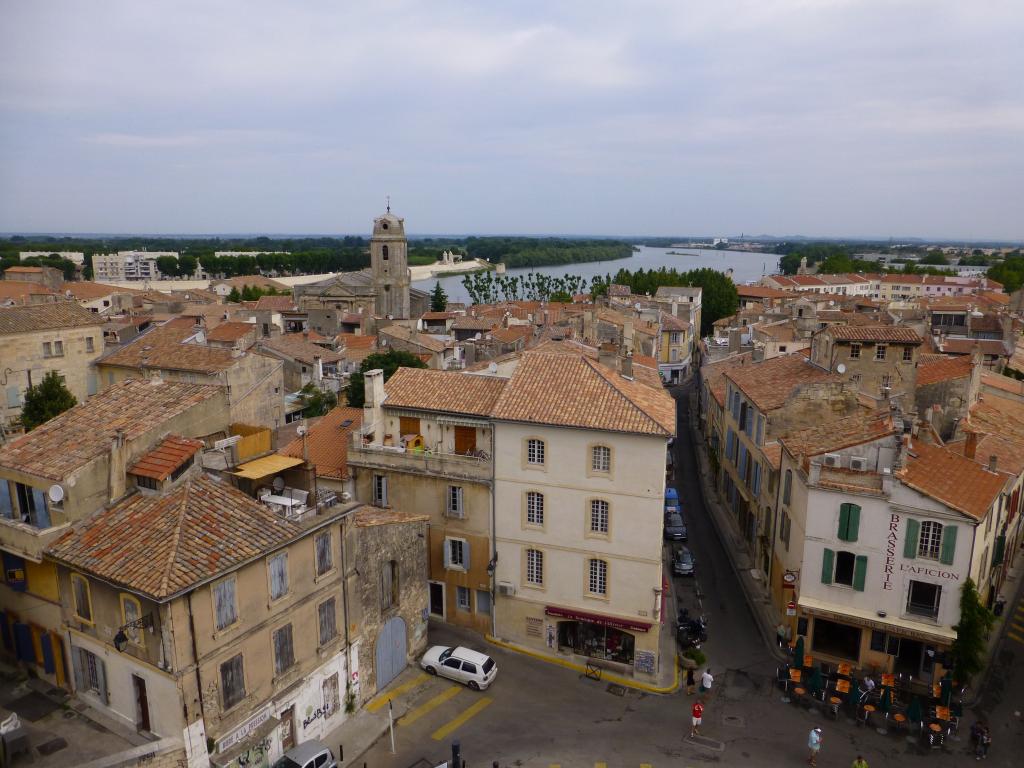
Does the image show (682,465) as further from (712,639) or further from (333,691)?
(333,691)

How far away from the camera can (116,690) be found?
21.0 m

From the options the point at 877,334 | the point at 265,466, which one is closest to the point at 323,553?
the point at 265,466

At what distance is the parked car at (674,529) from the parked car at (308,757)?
937 inches

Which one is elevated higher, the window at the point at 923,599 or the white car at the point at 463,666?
the window at the point at 923,599

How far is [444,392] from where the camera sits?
31984 millimetres

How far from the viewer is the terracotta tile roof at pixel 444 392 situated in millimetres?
30828

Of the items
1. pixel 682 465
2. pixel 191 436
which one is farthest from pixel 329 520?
pixel 682 465

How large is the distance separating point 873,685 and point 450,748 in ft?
53.5

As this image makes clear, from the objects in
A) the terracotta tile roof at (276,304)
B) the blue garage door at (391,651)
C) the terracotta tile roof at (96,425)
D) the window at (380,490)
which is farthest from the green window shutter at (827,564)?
the terracotta tile roof at (276,304)

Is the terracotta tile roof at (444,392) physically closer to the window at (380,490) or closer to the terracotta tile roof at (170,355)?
the window at (380,490)

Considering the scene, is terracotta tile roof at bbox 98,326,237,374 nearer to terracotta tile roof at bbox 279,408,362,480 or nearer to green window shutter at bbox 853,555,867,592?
terracotta tile roof at bbox 279,408,362,480

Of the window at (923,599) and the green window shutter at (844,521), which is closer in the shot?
A: the window at (923,599)

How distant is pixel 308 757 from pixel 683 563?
2199 centimetres

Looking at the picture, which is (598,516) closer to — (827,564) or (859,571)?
(827,564)
